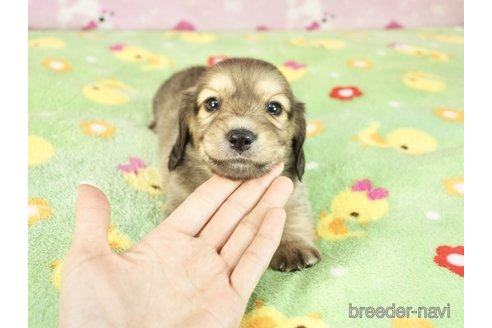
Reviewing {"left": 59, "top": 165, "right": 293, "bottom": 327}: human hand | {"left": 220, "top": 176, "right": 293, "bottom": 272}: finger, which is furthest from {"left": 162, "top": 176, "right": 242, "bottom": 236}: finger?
{"left": 220, "top": 176, "right": 293, "bottom": 272}: finger

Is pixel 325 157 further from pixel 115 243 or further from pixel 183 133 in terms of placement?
pixel 115 243

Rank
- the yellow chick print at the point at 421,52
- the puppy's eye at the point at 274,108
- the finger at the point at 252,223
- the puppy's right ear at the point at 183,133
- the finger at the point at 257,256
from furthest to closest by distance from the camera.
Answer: the yellow chick print at the point at 421,52 → the puppy's right ear at the point at 183,133 → the puppy's eye at the point at 274,108 → the finger at the point at 252,223 → the finger at the point at 257,256

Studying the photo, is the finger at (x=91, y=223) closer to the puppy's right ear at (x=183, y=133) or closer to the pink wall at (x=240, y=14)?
the puppy's right ear at (x=183, y=133)

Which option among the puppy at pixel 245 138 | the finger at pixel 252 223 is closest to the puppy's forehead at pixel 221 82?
the puppy at pixel 245 138

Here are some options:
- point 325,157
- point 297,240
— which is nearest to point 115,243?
point 297,240

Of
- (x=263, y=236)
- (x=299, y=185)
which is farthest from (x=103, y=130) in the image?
(x=263, y=236)

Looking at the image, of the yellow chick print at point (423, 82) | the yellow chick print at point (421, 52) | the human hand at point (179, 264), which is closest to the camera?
the human hand at point (179, 264)
